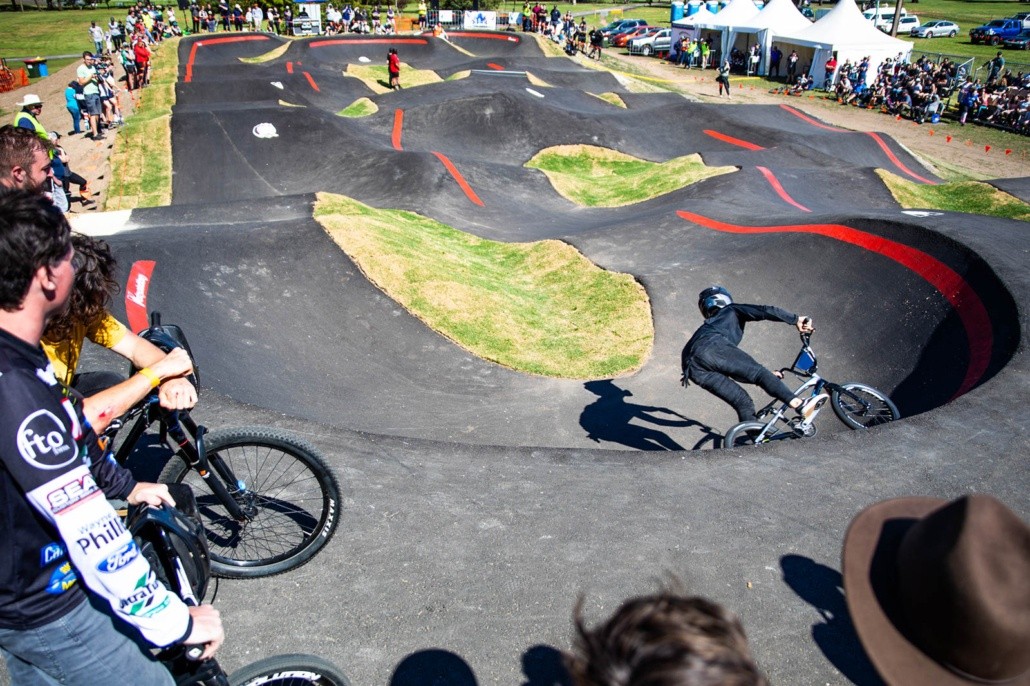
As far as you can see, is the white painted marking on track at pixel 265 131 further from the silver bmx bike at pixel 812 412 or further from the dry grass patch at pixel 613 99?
the silver bmx bike at pixel 812 412

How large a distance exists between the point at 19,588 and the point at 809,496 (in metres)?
5.09

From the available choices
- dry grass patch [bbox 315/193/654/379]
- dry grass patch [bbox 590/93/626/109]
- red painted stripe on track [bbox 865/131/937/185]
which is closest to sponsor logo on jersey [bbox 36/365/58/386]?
dry grass patch [bbox 315/193/654/379]

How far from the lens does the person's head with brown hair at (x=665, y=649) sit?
56.8 inches

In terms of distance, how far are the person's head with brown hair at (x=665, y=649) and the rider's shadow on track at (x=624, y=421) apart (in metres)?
7.24

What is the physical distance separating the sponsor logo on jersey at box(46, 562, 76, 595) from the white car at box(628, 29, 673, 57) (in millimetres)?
59404

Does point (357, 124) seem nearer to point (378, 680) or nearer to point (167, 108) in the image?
point (167, 108)

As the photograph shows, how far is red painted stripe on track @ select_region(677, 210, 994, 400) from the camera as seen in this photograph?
8680 mm

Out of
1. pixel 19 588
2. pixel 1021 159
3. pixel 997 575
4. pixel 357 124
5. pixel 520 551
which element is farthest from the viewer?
pixel 1021 159

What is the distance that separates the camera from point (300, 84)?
31.2m

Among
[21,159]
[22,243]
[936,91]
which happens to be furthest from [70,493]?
[936,91]

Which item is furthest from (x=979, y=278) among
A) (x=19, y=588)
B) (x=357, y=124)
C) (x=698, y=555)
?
(x=357, y=124)

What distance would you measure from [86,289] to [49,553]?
189 centimetres

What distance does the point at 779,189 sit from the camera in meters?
19.1

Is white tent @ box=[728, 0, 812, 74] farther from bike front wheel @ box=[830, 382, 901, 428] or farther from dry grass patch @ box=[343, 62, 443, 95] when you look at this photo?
bike front wheel @ box=[830, 382, 901, 428]
